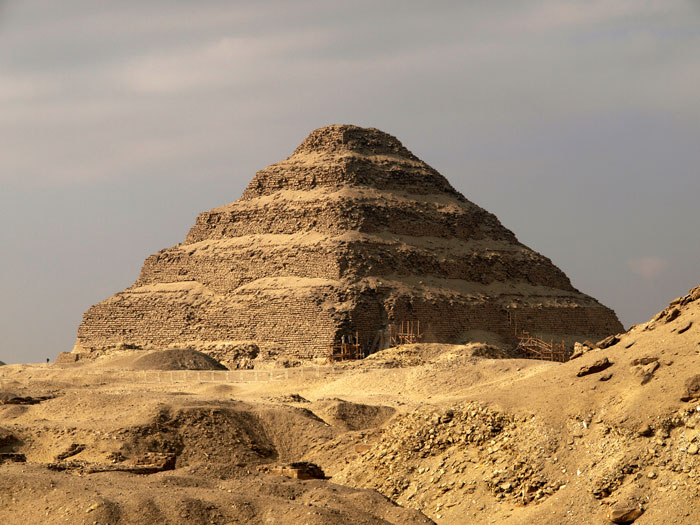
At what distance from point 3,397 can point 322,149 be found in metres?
41.8

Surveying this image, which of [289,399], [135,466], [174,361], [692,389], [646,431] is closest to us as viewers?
→ [646,431]

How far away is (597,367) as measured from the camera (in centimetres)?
1786

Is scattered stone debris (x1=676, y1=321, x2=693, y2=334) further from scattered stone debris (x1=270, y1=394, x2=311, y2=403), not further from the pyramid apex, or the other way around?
the pyramid apex

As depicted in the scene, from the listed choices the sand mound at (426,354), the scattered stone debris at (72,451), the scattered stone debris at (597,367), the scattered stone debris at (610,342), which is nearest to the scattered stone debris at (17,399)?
the scattered stone debris at (72,451)

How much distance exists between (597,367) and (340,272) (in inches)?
1523

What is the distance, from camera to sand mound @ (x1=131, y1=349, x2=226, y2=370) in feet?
152

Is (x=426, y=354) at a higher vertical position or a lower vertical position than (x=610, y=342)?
higher

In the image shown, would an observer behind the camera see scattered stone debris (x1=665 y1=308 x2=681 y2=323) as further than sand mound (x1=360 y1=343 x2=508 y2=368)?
No

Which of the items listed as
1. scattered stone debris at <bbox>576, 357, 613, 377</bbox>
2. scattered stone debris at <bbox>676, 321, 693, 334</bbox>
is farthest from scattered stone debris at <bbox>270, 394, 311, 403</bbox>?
scattered stone debris at <bbox>676, 321, 693, 334</bbox>

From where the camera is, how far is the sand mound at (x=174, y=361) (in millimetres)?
46219

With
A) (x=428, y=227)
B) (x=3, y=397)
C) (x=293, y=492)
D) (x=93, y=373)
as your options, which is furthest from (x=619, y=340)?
(x=428, y=227)

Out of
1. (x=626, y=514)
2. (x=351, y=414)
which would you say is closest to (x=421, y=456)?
(x=626, y=514)

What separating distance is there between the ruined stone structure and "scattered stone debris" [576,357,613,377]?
1349 inches

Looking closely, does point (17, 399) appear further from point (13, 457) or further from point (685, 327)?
point (685, 327)
